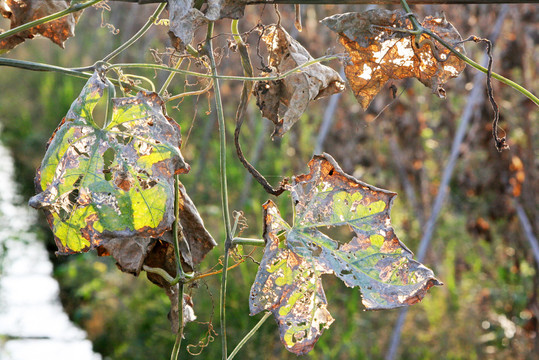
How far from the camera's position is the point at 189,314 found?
0.68 meters

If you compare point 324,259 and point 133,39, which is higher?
point 133,39

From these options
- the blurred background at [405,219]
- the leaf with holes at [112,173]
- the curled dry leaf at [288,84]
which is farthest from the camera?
the blurred background at [405,219]

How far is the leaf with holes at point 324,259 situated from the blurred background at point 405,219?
140 centimetres

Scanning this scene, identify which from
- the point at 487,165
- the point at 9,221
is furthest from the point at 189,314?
the point at 9,221

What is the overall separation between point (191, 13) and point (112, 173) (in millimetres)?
169

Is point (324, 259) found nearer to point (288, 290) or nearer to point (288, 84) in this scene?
point (288, 290)

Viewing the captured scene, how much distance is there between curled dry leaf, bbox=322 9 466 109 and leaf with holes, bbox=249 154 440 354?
127 mm

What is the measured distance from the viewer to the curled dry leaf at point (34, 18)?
2.24 ft

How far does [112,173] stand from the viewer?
0.54 meters

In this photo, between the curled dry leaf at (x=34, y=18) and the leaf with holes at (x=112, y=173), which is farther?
the curled dry leaf at (x=34, y=18)

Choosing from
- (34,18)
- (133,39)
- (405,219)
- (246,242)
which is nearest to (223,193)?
(246,242)

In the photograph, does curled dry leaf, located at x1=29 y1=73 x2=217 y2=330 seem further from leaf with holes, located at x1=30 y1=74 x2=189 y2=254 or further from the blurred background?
the blurred background

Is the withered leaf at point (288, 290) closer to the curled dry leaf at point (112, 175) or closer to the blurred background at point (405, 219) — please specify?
the curled dry leaf at point (112, 175)

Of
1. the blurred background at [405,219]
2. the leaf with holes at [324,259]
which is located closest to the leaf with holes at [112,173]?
the leaf with holes at [324,259]
